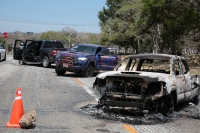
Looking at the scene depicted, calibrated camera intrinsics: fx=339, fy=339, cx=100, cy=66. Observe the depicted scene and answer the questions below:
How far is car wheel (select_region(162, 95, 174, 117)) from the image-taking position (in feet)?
26.8

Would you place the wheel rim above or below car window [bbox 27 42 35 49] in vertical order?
below

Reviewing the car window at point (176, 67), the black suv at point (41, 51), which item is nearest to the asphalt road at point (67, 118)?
the car window at point (176, 67)

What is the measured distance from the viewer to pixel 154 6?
2786 cm

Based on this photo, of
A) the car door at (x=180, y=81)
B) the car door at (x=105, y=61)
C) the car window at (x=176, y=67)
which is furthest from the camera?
the car door at (x=105, y=61)

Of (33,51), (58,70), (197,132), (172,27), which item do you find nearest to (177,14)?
(172,27)

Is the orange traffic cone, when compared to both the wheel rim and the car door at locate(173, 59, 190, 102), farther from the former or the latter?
the wheel rim

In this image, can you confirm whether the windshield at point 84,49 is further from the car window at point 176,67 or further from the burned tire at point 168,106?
the burned tire at point 168,106

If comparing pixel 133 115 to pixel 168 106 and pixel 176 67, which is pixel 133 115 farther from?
pixel 176 67

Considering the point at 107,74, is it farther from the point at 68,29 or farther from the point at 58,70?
the point at 68,29

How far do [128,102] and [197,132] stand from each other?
1.74 m

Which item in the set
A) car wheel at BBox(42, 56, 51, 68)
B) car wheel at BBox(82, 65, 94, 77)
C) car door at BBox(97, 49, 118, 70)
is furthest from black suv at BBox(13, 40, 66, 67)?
car wheel at BBox(82, 65, 94, 77)

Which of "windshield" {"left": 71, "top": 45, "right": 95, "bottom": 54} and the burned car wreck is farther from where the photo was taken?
"windshield" {"left": 71, "top": 45, "right": 95, "bottom": 54}

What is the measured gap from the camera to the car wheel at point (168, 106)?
321 inches

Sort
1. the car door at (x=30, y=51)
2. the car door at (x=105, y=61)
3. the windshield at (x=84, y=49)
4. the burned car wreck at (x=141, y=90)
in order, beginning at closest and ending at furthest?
the burned car wreck at (x=141, y=90) → the windshield at (x=84, y=49) → the car door at (x=105, y=61) → the car door at (x=30, y=51)
